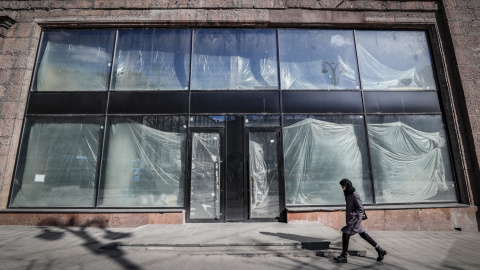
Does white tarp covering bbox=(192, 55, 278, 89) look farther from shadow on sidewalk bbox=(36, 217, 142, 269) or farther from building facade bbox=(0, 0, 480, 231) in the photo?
shadow on sidewalk bbox=(36, 217, 142, 269)

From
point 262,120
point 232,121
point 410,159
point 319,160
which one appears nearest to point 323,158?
point 319,160

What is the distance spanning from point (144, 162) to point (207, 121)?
240 centimetres

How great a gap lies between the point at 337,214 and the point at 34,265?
23.5ft

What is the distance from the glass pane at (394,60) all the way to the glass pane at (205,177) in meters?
5.58

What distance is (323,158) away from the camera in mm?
7406

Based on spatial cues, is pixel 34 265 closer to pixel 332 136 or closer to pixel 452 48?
pixel 332 136

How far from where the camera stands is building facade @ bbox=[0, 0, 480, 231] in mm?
7066

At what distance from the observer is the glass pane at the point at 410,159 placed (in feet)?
23.6

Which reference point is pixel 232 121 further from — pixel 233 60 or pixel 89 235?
pixel 89 235

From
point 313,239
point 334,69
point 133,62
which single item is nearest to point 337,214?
point 313,239

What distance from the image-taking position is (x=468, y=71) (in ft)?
24.9

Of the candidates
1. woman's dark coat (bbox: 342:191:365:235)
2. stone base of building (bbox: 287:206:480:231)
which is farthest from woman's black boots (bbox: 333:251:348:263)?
stone base of building (bbox: 287:206:480:231)

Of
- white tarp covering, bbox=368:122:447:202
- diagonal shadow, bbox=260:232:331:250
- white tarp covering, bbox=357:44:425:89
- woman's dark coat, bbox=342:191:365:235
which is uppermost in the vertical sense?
white tarp covering, bbox=357:44:425:89

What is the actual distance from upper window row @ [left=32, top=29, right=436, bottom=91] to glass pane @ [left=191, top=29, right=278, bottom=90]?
0.03 metres
